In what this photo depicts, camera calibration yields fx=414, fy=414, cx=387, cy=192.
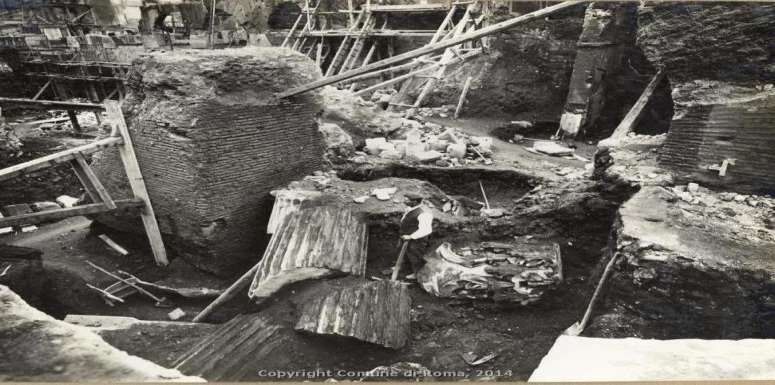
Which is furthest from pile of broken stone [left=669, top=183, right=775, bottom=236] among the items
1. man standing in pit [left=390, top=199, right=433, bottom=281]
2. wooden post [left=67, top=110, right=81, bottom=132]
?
wooden post [left=67, top=110, right=81, bottom=132]

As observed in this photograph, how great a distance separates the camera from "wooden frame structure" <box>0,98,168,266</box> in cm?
295

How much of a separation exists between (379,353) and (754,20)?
3247 mm

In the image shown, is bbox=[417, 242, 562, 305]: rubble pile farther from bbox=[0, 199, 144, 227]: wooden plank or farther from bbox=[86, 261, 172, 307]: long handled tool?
bbox=[0, 199, 144, 227]: wooden plank

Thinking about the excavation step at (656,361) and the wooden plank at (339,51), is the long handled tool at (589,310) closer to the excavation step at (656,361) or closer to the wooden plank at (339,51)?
the excavation step at (656,361)

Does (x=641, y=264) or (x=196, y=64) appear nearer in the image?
(x=641, y=264)

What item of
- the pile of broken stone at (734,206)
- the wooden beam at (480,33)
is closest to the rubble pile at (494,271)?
the pile of broken stone at (734,206)

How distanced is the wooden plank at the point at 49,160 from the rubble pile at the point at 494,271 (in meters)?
3.11

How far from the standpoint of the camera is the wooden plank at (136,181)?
4.12m

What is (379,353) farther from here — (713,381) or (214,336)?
(713,381)

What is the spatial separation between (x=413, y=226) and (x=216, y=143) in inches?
83.6

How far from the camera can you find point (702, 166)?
10.4 feet

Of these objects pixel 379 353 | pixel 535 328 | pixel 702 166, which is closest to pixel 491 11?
pixel 702 166

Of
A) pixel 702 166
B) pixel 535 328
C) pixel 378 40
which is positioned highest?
pixel 378 40

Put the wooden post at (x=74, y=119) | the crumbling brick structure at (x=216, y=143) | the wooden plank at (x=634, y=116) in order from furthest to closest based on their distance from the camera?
the wooden plank at (x=634, y=116)
the crumbling brick structure at (x=216, y=143)
the wooden post at (x=74, y=119)
